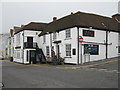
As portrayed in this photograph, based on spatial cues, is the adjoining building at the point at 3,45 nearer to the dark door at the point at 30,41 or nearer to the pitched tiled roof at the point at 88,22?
the dark door at the point at 30,41

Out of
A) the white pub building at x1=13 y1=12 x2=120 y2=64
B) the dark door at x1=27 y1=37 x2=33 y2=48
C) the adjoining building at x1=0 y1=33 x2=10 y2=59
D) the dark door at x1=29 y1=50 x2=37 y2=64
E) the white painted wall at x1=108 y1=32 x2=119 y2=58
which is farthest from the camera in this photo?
the adjoining building at x1=0 y1=33 x2=10 y2=59

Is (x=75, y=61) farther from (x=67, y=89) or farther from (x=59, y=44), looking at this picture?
(x=67, y=89)

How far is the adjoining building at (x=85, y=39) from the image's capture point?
20.6 m

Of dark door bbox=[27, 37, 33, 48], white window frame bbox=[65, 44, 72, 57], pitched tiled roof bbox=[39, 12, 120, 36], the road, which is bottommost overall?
the road

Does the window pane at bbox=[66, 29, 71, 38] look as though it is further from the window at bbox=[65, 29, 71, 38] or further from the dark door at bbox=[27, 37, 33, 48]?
the dark door at bbox=[27, 37, 33, 48]

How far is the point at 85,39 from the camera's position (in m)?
21.1

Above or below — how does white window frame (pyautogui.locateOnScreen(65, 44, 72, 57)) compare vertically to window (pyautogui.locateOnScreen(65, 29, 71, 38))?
below

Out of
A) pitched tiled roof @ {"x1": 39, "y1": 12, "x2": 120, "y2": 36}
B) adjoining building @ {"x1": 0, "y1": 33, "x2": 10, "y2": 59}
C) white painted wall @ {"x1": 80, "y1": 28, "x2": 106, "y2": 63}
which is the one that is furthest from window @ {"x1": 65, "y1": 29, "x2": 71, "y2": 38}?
adjoining building @ {"x1": 0, "y1": 33, "x2": 10, "y2": 59}

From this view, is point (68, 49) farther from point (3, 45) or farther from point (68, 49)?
point (3, 45)

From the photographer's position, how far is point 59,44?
2386 cm

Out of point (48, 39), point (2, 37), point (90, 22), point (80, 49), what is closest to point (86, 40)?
point (80, 49)

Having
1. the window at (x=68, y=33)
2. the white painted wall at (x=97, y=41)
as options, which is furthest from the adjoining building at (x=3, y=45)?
the window at (x=68, y=33)

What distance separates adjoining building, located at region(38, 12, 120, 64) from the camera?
20.6m

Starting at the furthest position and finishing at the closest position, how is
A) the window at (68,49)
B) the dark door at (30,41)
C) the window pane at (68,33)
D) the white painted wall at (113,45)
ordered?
the dark door at (30,41), the white painted wall at (113,45), the window pane at (68,33), the window at (68,49)
